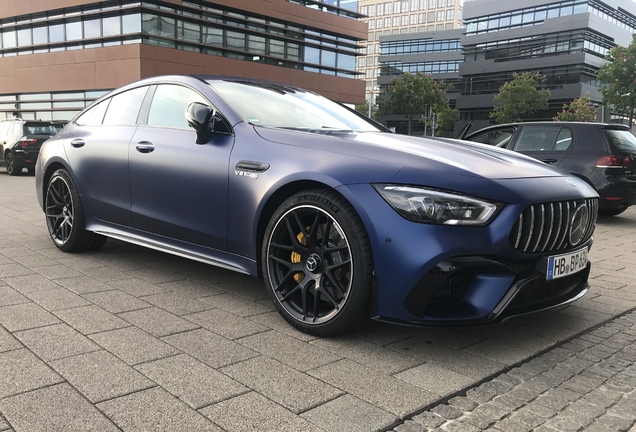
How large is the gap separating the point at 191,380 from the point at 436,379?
1099 millimetres

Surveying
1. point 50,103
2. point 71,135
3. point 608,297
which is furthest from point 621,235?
point 50,103

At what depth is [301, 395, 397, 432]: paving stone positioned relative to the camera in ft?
6.64

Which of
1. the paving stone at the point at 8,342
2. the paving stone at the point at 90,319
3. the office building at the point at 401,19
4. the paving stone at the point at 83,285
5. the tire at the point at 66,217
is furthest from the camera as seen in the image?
the office building at the point at 401,19

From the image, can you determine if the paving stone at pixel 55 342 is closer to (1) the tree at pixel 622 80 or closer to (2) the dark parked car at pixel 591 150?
(2) the dark parked car at pixel 591 150

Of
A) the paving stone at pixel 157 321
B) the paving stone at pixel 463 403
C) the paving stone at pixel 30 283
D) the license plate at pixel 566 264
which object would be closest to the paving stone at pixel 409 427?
the paving stone at pixel 463 403

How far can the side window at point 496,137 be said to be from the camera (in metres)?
8.87

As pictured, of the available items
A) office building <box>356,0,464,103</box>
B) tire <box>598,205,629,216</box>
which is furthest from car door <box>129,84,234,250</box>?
office building <box>356,0,464,103</box>

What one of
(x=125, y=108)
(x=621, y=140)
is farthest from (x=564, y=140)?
(x=125, y=108)

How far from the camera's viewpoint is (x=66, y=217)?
4.87 metres

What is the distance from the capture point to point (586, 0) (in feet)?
194

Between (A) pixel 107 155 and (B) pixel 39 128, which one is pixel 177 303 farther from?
(B) pixel 39 128

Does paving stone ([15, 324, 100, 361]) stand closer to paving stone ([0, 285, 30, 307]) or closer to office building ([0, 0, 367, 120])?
paving stone ([0, 285, 30, 307])

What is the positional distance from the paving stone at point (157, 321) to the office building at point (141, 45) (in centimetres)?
2555

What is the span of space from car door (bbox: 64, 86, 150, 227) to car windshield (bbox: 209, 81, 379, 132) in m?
0.93
